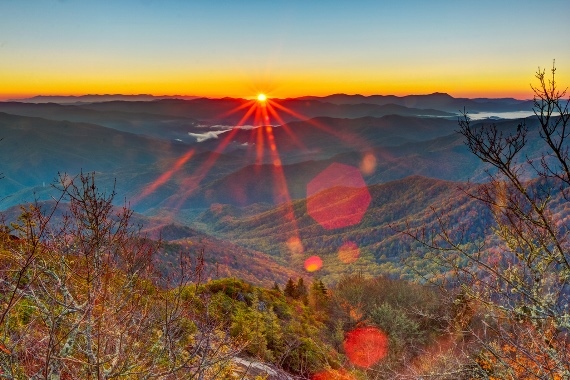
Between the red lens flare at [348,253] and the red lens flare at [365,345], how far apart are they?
141138 millimetres

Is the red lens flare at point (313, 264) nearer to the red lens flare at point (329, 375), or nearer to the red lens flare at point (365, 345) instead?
the red lens flare at point (365, 345)

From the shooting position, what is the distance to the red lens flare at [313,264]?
164375mm

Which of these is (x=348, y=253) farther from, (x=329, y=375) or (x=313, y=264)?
(x=329, y=375)

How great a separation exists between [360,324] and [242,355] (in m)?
15.7

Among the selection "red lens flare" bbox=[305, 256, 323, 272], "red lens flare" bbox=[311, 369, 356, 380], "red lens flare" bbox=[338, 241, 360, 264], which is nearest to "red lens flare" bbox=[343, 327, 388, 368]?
"red lens flare" bbox=[311, 369, 356, 380]

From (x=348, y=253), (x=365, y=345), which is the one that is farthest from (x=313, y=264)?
(x=365, y=345)

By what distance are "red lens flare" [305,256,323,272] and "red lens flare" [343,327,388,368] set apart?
136m

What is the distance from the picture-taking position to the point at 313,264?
567ft

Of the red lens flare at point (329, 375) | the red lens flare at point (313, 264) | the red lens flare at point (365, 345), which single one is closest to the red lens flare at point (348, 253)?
the red lens flare at point (313, 264)

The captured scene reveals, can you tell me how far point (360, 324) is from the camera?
2853cm

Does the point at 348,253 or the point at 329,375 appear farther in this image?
the point at 348,253

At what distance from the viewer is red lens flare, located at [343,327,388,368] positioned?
2178cm

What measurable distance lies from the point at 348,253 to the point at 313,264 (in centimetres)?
1675

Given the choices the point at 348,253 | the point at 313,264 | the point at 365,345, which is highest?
the point at 365,345
